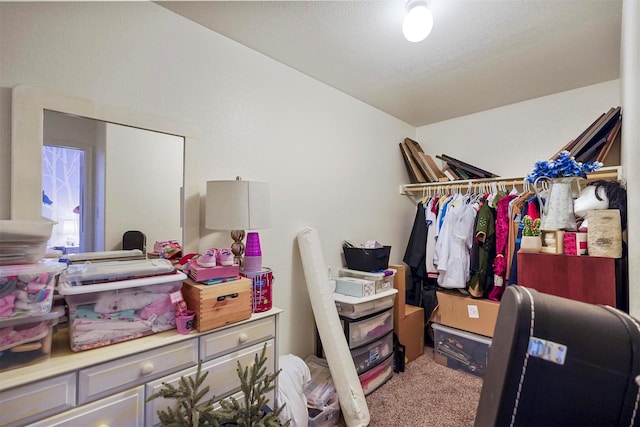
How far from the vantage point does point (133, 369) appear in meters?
1.04

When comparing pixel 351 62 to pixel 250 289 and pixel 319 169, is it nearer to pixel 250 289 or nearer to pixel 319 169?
pixel 319 169

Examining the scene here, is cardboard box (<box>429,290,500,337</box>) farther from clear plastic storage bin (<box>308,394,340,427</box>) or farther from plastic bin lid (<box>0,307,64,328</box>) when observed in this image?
plastic bin lid (<box>0,307,64,328</box>)

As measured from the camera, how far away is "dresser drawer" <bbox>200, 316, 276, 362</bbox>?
4.06 feet

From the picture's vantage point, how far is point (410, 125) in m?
3.27

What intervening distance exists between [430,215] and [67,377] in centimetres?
269

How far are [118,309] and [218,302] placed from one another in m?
0.36

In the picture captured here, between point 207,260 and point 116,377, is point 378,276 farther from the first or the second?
point 116,377

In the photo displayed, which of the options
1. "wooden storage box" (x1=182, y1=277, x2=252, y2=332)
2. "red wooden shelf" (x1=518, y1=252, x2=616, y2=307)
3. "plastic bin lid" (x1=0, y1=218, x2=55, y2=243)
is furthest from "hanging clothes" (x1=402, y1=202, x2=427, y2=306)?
"plastic bin lid" (x1=0, y1=218, x2=55, y2=243)

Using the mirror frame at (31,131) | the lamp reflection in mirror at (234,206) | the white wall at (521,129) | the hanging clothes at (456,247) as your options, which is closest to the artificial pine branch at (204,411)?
the lamp reflection in mirror at (234,206)

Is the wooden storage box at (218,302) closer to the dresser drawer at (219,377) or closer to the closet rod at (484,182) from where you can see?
the dresser drawer at (219,377)

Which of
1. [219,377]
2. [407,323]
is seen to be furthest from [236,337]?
[407,323]

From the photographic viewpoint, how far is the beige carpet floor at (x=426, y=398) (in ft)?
5.87

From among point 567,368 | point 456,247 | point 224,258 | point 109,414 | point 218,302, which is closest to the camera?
point 567,368

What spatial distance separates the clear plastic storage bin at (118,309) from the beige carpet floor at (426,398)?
1.41 metres
